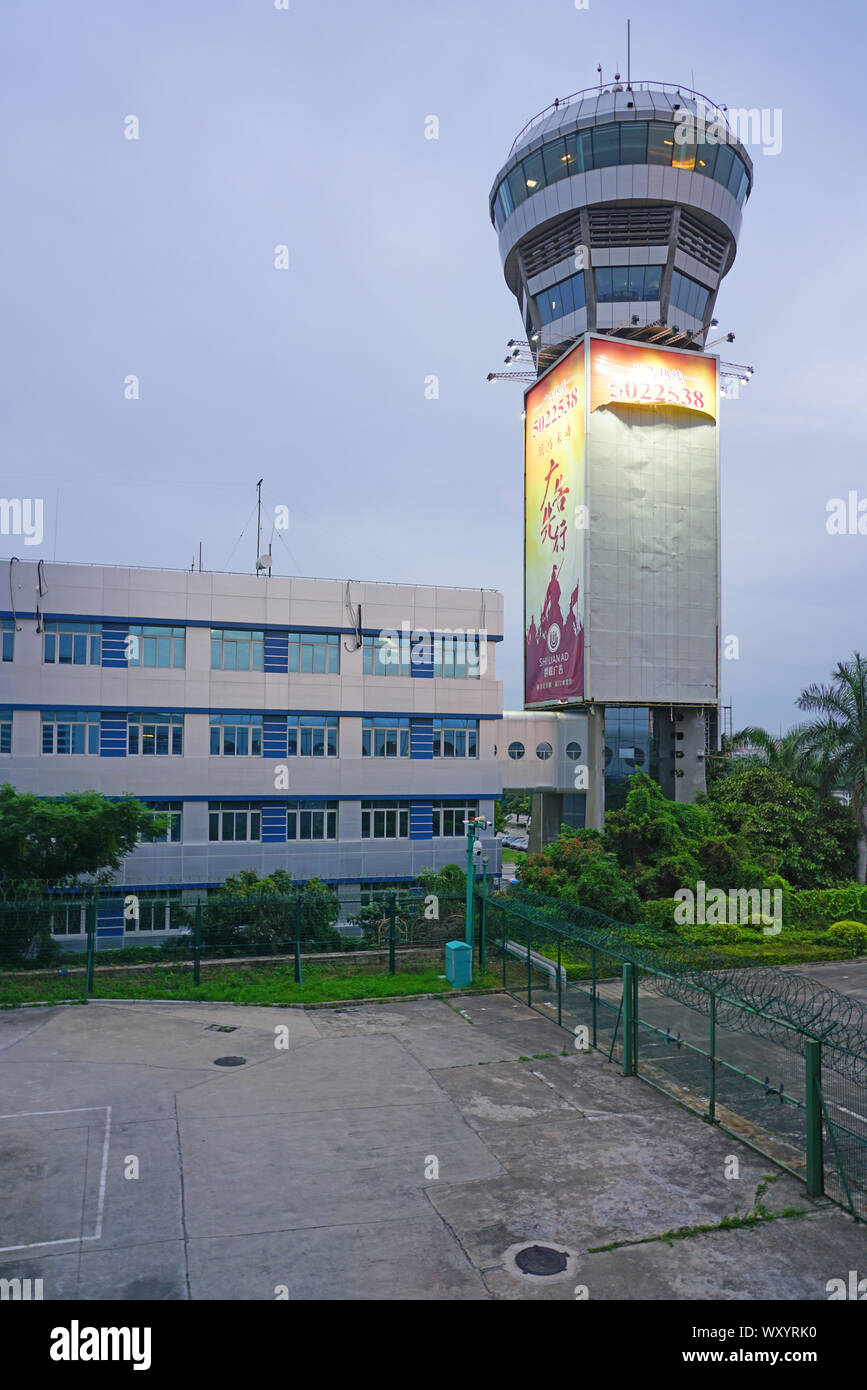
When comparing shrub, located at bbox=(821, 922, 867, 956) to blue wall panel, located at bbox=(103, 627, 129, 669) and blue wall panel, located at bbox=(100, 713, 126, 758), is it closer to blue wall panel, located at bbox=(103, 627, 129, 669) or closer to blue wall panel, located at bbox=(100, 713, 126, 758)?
blue wall panel, located at bbox=(100, 713, 126, 758)

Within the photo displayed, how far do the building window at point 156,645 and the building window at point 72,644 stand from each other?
1.24m

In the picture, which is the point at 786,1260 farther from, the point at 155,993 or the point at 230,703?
the point at 230,703

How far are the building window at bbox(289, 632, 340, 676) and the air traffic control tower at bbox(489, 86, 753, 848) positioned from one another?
43.2 ft

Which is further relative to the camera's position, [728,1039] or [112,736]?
[112,736]

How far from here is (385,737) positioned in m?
39.0

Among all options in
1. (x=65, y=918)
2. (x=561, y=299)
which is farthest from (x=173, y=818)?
(x=561, y=299)

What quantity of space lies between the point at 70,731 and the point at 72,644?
3.42m

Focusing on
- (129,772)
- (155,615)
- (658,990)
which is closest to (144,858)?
(129,772)

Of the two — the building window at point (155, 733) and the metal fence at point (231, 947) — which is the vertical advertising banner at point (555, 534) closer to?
the building window at point (155, 733)

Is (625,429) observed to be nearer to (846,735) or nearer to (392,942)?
(846,735)

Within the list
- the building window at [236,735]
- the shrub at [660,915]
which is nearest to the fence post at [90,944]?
the building window at [236,735]

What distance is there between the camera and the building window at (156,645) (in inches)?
1411

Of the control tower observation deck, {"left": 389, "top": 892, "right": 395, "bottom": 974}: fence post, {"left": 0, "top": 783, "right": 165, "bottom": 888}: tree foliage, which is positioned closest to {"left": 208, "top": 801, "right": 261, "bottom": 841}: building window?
{"left": 0, "top": 783, "right": 165, "bottom": 888}: tree foliage

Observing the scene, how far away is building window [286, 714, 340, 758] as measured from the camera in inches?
1483
